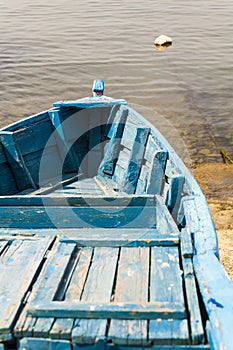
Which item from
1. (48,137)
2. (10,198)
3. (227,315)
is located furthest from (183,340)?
(48,137)

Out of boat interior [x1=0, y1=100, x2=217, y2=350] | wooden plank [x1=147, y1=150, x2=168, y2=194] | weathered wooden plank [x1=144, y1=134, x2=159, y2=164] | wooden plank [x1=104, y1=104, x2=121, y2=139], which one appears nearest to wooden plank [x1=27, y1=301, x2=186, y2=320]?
boat interior [x1=0, y1=100, x2=217, y2=350]

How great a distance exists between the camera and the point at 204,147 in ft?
37.0

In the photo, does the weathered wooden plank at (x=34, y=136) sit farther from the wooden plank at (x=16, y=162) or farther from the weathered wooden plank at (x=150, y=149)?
the weathered wooden plank at (x=150, y=149)

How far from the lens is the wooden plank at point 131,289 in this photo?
2895 mm

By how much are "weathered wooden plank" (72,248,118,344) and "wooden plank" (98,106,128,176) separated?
3.10m

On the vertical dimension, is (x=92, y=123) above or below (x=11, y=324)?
above

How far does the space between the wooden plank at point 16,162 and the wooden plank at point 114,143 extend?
1.21 meters

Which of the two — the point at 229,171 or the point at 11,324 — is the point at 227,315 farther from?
the point at 229,171

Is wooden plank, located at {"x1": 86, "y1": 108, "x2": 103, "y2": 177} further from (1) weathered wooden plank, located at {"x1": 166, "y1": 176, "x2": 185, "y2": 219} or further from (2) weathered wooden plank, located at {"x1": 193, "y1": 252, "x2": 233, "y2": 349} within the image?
(2) weathered wooden plank, located at {"x1": 193, "y1": 252, "x2": 233, "y2": 349}

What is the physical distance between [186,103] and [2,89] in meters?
6.68

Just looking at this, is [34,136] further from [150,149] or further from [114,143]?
[150,149]

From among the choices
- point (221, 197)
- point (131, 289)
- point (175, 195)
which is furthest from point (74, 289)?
point (221, 197)

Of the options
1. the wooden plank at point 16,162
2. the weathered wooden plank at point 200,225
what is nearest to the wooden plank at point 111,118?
the wooden plank at point 16,162

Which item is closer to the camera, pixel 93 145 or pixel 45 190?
pixel 45 190
